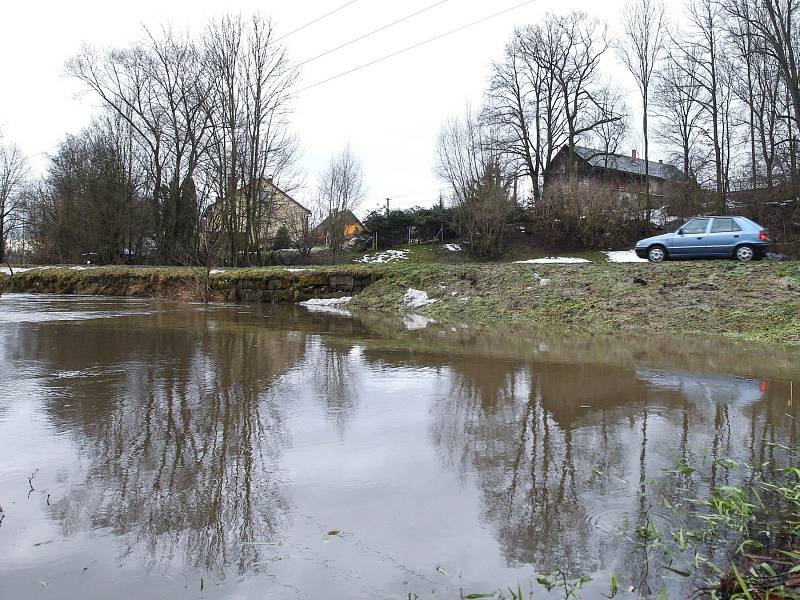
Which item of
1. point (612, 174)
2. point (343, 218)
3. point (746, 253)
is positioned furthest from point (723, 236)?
point (612, 174)

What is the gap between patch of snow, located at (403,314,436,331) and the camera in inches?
437

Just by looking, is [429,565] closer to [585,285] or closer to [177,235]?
[585,285]

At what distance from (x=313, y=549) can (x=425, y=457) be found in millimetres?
1271

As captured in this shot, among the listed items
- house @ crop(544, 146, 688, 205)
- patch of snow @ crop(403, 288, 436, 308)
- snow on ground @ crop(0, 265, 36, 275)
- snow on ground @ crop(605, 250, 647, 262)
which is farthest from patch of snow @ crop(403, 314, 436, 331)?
snow on ground @ crop(0, 265, 36, 275)

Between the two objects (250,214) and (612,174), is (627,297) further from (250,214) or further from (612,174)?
(612,174)

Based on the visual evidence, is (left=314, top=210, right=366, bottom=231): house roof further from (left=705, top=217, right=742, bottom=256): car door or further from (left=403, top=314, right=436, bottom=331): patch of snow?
(left=705, top=217, right=742, bottom=256): car door

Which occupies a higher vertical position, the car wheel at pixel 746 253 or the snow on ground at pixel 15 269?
the snow on ground at pixel 15 269

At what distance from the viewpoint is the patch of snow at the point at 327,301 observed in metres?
17.0

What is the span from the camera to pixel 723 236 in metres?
15.1

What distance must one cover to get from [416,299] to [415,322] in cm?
329

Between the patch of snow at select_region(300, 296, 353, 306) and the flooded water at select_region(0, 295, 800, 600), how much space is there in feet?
32.1

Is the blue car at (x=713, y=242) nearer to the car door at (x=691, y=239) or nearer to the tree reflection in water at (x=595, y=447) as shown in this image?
the car door at (x=691, y=239)

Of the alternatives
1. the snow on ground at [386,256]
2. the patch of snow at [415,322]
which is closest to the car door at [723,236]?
the patch of snow at [415,322]

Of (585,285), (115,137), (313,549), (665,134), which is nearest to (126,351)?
(313,549)
